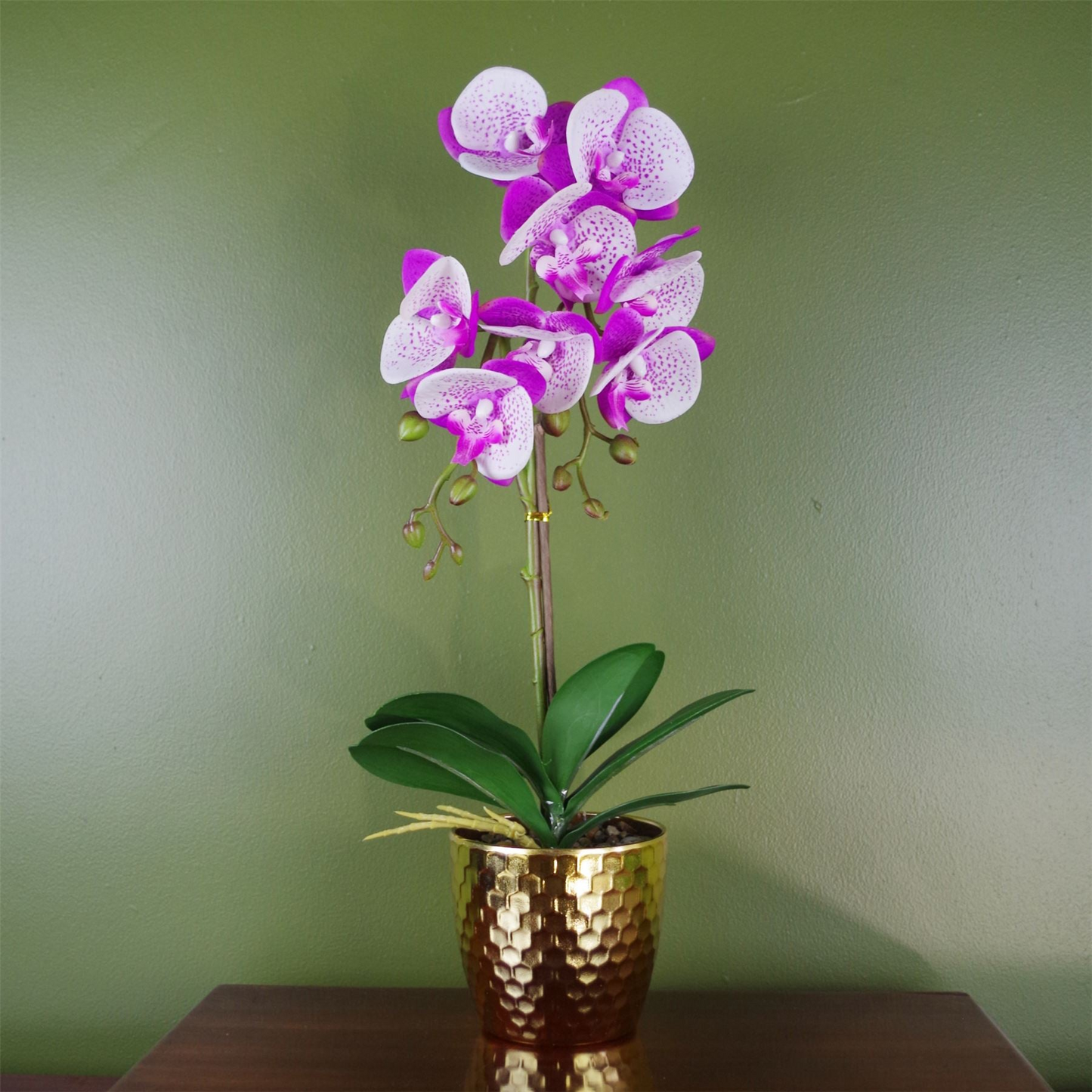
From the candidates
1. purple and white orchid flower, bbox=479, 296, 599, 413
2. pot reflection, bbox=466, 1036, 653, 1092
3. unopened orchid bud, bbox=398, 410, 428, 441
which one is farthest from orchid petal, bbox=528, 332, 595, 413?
pot reflection, bbox=466, 1036, 653, 1092

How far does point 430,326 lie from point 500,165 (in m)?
0.18

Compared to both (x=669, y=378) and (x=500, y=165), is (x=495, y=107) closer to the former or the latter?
(x=500, y=165)

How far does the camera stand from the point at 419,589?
116 cm

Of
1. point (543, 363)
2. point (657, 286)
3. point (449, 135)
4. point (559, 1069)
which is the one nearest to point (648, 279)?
point (657, 286)

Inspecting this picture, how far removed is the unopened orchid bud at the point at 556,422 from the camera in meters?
0.83

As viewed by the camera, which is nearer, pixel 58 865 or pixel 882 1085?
pixel 882 1085

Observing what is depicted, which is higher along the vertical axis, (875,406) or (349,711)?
(875,406)

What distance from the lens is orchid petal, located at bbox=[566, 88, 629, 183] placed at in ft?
2.68

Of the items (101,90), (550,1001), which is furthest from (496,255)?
(550,1001)

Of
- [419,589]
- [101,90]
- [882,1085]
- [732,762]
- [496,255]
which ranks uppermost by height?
[101,90]

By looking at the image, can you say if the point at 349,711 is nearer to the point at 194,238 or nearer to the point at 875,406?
the point at 194,238

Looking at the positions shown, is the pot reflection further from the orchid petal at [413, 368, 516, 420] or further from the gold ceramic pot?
the orchid petal at [413, 368, 516, 420]

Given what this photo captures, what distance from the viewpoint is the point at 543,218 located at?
0.81 metres

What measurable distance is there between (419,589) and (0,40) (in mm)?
880
